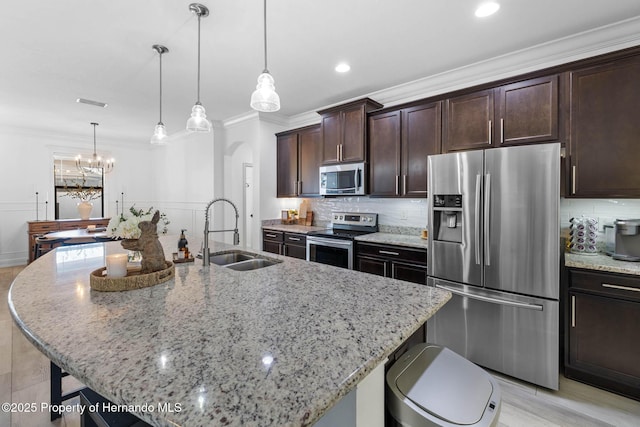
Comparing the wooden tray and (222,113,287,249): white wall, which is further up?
(222,113,287,249): white wall

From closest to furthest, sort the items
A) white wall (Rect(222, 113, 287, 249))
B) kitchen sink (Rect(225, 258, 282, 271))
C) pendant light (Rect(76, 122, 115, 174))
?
kitchen sink (Rect(225, 258, 282, 271))
white wall (Rect(222, 113, 287, 249))
pendant light (Rect(76, 122, 115, 174))

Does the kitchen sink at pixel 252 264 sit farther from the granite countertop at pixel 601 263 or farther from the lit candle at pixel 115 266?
the granite countertop at pixel 601 263

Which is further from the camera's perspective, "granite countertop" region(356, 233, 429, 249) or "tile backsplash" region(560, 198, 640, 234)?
"granite countertop" region(356, 233, 429, 249)

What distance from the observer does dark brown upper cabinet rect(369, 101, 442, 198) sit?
2.99 metres

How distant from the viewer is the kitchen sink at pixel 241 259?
216cm

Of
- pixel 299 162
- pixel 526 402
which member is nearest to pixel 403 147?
pixel 299 162

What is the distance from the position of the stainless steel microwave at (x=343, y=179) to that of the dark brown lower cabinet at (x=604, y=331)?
2086 millimetres

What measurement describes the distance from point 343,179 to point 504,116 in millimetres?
1756

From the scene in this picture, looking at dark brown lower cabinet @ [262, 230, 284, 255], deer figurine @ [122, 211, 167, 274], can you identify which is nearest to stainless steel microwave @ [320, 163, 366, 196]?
dark brown lower cabinet @ [262, 230, 284, 255]

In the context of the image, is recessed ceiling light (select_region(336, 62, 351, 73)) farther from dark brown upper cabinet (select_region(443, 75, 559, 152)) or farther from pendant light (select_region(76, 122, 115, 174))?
pendant light (select_region(76, 122, 115, 174))

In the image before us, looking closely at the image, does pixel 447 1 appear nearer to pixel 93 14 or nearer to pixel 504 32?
pixel 504 32

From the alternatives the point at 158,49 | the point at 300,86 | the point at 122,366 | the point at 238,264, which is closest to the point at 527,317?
the point at 238,264

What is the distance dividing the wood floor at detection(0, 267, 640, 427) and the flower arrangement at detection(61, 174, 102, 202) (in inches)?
200

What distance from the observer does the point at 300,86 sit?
346 centimetres
